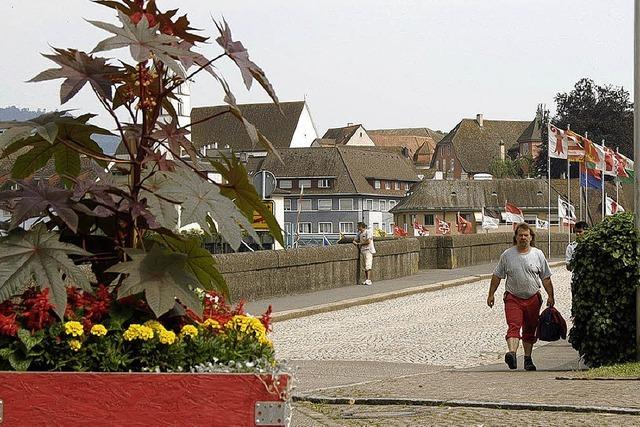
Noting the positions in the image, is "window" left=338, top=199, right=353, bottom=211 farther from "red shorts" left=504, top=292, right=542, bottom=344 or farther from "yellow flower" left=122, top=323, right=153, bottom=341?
"yellow flower" left=122, top=323, right=153, bottom=341

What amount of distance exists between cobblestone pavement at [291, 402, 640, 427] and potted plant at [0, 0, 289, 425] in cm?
496

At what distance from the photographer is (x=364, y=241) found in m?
36.1

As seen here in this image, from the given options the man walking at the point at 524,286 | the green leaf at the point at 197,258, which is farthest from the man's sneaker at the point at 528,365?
the green leaf at the point at 197,258

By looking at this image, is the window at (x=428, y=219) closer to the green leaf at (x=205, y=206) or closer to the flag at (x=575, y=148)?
the flag at (x=575, y=148)

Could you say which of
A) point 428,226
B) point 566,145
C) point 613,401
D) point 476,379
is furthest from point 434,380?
point 428,226

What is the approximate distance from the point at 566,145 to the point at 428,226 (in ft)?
275

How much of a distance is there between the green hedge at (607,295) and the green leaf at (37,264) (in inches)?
415

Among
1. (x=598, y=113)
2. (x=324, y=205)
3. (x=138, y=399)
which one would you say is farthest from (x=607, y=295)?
(x=324, y=205)

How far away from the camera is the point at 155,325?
4.98 m

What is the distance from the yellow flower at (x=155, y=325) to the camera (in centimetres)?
496

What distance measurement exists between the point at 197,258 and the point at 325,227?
137 meters

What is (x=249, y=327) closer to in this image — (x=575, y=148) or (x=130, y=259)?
(x=130, y=259)

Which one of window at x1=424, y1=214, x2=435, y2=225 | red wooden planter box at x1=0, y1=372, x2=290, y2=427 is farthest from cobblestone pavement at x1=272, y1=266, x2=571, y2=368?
window at x1=424, y1=214, x2=435, y2=225

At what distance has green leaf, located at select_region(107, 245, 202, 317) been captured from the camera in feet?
16.0
